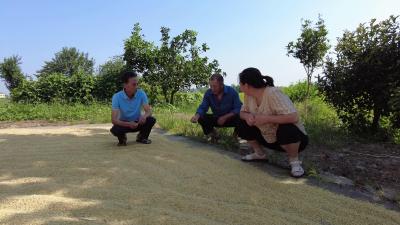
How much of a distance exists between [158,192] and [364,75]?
13.0 ft

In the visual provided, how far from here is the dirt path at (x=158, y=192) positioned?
293 centimetres

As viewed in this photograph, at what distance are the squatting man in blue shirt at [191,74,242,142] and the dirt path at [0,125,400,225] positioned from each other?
58 cm

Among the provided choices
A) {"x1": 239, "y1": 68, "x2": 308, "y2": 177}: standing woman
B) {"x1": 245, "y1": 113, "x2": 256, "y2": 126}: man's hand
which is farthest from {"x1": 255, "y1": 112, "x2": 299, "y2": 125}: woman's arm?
{"x1": 245, "y1": 113, "x2": 256, "y2": 126}: man's hand

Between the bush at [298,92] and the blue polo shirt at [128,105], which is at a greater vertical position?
the bush at [298,92]

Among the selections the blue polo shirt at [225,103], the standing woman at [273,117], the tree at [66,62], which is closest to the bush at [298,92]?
the blue polo shirt at [225,103]

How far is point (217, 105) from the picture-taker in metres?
5.78

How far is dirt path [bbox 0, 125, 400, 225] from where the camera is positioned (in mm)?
2934

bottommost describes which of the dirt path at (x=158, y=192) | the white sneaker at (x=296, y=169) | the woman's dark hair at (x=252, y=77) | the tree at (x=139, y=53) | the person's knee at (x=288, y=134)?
the dirt path at (x=158, y=192)

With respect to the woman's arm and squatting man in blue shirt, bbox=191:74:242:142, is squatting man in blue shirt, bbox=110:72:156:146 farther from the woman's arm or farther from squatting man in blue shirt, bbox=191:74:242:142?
the woman's arm

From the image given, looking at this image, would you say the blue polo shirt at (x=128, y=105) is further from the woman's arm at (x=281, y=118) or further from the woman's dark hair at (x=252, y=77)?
the woman's arm at (x=281, y=118)

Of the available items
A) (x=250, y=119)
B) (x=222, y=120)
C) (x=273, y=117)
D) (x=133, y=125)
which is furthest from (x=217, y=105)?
(x=273, y=117)

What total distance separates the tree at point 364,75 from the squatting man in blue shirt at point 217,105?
1759 mm

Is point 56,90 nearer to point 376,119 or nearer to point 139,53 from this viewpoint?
point 139,53

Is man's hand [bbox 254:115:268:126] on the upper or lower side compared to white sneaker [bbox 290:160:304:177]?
upper
